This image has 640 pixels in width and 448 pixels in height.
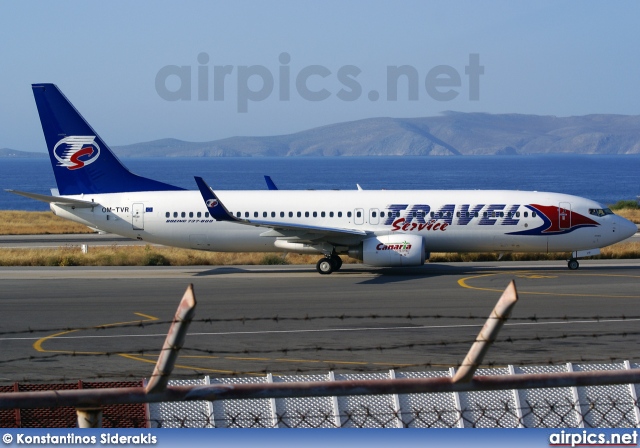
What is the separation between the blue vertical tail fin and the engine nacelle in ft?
31.4

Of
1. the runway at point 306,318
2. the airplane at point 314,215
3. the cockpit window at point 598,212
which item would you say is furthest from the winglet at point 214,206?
the cockpit window at point 598,212

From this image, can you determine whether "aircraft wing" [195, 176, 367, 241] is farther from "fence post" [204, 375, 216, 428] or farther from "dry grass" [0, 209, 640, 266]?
"fence post" [204, 375, 216, 428]

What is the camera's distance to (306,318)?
1280 centimetres

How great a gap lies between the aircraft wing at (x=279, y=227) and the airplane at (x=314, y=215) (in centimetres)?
8

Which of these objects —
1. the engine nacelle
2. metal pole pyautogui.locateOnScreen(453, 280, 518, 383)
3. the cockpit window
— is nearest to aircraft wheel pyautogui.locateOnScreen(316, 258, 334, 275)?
the engine nacelle

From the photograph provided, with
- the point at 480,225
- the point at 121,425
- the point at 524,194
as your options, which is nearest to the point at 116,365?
the point at 121,425

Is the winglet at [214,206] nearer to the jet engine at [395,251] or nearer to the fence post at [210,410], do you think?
the jet engine at [395,251]

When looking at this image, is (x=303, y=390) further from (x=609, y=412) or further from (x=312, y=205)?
(x=312, y=205)

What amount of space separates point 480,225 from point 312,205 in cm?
663

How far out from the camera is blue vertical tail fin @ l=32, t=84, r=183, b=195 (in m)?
35.4

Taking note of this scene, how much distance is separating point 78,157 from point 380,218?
495 inches

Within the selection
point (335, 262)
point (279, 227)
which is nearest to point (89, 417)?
point (279, 227)

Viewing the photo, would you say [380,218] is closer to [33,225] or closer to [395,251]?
[395,251]

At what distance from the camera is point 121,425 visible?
9727 mm
